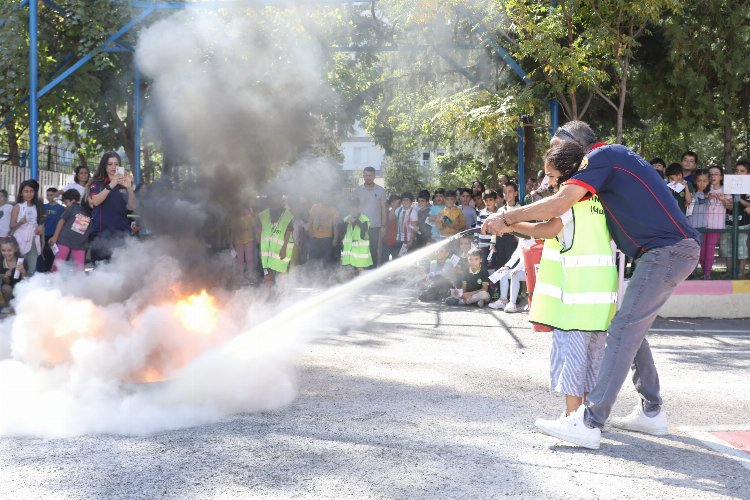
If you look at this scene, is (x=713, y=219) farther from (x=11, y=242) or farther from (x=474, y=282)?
(x=11, y=242)

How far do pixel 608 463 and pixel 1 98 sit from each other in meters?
12.6

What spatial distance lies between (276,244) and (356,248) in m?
1.34

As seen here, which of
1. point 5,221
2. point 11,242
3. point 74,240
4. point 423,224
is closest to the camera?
point 74,240

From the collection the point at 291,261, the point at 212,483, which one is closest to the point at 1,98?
the point at 291,261

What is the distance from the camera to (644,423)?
15.2 ft

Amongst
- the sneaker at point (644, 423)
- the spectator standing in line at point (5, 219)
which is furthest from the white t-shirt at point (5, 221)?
the sneaker at point (644, 423)

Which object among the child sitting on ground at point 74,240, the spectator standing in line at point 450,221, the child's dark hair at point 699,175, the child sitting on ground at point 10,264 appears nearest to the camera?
the child sitting on ground at point 74,240

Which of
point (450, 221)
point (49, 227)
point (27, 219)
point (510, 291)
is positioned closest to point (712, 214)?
point (510, 291)

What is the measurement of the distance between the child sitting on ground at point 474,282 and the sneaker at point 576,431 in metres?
6.74

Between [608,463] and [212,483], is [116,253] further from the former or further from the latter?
[608,463]

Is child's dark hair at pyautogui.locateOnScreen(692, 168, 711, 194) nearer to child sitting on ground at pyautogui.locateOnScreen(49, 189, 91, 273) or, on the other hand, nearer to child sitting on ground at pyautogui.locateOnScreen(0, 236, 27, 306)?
child sitting on ground at pyautogui.locateOnScreen(49, 189, 91, 273)

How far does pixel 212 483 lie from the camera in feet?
12.1

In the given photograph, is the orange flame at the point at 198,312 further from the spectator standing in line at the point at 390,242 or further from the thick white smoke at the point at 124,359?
the spectator standing in line at the point at 390,242

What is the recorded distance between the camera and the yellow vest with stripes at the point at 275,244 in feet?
37.3
